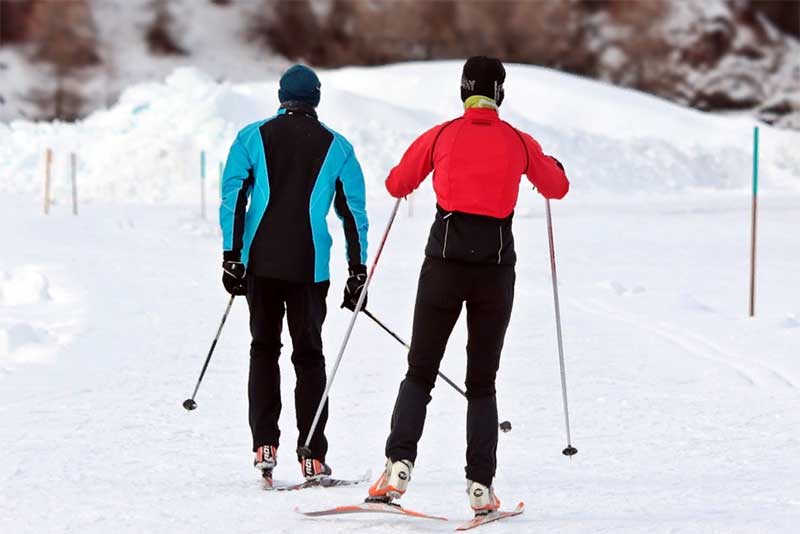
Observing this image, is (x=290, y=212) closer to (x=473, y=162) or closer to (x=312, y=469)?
(x=473, y=162)

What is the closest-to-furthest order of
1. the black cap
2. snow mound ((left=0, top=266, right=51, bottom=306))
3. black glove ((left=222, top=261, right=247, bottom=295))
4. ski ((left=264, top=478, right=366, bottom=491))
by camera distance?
the black cap < black glove ((left=222, top=261, right=247, bottom=295)) < ski ((left=264, top=478, right=366, bottom=491)) < snow mound ((left=0, top=266, right=51, bottom=306))

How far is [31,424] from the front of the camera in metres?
6.45

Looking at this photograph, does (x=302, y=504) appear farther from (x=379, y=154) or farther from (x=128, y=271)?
(x=379, y=154)

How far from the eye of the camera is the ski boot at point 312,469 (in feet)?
16.8

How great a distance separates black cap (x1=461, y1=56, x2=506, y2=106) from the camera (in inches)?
175

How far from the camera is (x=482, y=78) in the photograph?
14.6ft

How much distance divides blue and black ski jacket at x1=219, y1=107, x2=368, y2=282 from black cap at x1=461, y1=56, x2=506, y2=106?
71cm

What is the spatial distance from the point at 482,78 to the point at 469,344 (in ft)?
3.12

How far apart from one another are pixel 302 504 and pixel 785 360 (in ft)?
17.6

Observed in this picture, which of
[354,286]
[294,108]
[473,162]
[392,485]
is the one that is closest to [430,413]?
[354,286]

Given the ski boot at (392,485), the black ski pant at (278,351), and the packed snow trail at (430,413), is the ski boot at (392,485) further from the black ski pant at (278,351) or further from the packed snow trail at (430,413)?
the black ski pant at (278,351)

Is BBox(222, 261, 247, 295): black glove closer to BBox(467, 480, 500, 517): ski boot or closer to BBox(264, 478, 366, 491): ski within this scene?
BBox(264, 478, 366, 491): ski

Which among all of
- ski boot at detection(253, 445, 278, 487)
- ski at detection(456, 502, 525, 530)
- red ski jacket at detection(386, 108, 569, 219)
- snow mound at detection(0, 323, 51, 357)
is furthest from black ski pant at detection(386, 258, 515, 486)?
snow mound at detection(0, 323, 51, 357)

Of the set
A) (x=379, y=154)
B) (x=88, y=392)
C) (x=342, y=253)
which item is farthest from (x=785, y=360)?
(x=379, y=154)
